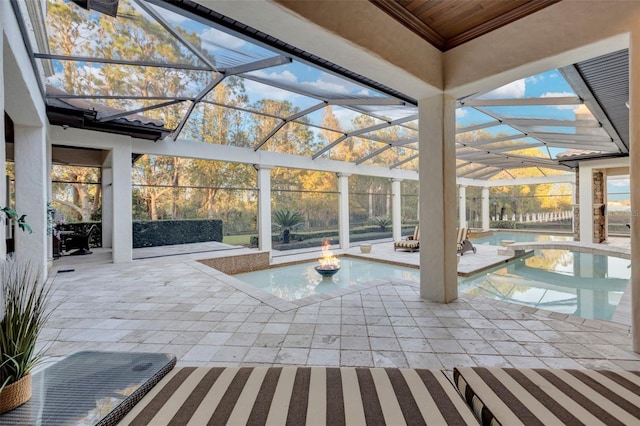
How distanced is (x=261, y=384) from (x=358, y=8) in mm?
3222

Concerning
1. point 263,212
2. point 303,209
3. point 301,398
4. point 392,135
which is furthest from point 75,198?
point 301,398

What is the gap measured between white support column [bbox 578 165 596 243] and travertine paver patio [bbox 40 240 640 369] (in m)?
10.9

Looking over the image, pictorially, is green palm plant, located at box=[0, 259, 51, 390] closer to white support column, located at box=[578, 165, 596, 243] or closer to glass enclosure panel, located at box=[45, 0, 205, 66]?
glass enclosure panel, located at box=[45, 0, 205, 66]

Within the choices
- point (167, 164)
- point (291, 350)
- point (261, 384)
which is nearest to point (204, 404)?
point (261, 384)

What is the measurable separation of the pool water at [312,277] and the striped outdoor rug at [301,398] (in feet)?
15.7

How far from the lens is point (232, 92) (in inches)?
246

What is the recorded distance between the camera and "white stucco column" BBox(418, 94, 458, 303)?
12.3 ft

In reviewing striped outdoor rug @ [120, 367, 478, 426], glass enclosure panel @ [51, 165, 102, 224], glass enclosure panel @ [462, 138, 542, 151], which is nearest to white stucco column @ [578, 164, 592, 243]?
glass enclosure panel @ [462, 138, 542, 151]

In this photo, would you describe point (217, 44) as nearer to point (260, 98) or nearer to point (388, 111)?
point (260, 98)

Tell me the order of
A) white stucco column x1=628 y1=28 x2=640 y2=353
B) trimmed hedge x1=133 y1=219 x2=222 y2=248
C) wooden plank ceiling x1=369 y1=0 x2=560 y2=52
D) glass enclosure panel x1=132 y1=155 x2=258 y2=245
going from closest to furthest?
1. white stucco column x1=628 y1=28 x2=640 y2=353
2. wooden plank ceiling x1=369 y1=0 x2=560 y2=52
3. trimmed hedge x1=133 y1=219 x2=222 y2=248
4. glass enclosure panel x1=132 y1=155 x2=258 y2=245

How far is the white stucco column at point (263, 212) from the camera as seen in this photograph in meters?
8.96

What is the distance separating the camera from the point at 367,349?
8.49ft

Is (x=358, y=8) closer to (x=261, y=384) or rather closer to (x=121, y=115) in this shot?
(x=261, y=384)

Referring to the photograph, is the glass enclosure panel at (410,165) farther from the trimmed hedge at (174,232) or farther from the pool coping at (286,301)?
Answer: the trimmed hedge at (174,232)
